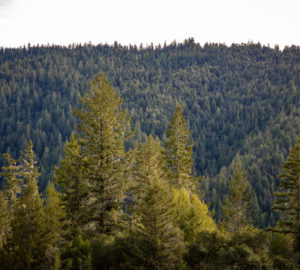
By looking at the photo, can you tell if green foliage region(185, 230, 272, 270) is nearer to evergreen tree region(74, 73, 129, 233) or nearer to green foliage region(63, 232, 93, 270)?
evergreen tree region(74, 73, 129, 233)

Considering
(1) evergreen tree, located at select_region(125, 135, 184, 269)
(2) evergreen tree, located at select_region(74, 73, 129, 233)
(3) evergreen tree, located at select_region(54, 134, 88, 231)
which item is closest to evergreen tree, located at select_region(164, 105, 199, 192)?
(2) evergreen tree, located at select_region(74, 73, 129, 233)

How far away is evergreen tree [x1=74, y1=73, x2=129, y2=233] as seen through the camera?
1858 centimetres

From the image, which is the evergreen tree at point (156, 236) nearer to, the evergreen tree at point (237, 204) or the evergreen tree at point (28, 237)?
the evergreen tree at point (28, 237)

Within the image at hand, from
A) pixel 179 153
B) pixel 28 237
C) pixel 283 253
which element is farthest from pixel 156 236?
pixel 179 153

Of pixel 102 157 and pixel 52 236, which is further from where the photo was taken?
pixel 102 157

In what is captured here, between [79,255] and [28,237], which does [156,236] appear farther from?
[28,237]

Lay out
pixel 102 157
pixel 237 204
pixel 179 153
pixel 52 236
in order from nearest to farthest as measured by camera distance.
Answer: pixel 52 236 → pixel 102 157 → pixel 179 153 → pixel 237 204

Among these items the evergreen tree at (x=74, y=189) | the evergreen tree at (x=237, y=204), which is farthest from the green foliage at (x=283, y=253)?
the evergreen tree at (x=74, y=189)

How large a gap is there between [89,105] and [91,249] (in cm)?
889

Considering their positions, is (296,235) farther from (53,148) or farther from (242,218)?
(53,148)

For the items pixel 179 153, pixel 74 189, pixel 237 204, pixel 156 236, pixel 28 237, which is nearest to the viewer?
pixel 28 237

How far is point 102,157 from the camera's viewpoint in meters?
18.9

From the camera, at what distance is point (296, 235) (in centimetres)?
1844

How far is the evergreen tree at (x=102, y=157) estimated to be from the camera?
61.0 feet
